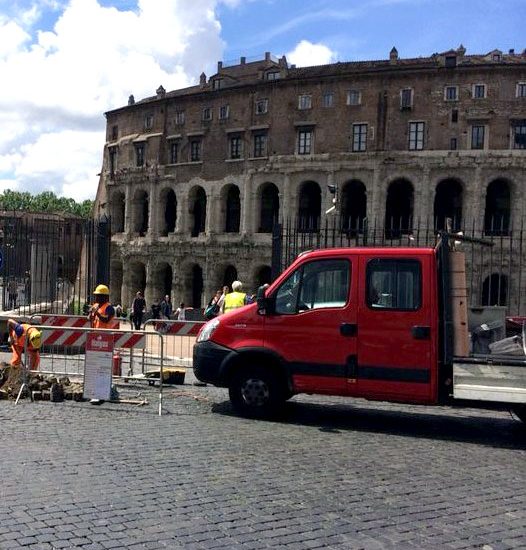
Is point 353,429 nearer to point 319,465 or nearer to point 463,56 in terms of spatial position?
point 319,465

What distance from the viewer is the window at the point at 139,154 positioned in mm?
45250

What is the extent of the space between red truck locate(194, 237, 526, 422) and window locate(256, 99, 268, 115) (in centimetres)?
3298

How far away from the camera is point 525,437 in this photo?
737cm

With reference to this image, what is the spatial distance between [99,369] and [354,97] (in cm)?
3149

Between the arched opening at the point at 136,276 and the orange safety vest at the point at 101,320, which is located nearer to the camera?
the orange safety vest at the point at 101,320

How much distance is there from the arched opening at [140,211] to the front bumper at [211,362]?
127 ft

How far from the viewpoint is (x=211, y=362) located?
797 centimetres

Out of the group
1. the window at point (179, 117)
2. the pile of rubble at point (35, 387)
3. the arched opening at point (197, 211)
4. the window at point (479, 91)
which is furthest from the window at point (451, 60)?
the pile of rubble at point (35, 387)

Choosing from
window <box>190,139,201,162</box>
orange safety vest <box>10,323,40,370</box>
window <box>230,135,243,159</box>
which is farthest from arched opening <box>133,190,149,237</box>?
orange safety vest <box>10,323,40,370</box>

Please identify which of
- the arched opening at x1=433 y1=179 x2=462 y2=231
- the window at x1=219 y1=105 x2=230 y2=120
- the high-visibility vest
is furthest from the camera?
the window at x1=219 y1=105 x2=230 y2=120

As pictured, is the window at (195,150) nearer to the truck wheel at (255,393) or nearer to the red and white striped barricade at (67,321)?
the red and white striped barricade at (67,321)

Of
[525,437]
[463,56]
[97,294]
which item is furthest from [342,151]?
[525,437]

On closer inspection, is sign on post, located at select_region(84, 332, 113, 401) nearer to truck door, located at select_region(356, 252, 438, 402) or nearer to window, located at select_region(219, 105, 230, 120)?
truck door, located at select_region(356, 252, 438, 402)

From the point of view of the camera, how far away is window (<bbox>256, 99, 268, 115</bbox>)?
38912 mm
